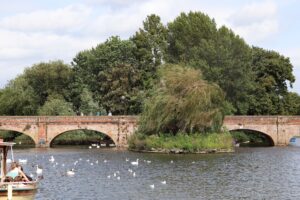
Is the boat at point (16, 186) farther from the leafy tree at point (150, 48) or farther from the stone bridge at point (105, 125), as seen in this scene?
the leafy tree at point (150, 48)

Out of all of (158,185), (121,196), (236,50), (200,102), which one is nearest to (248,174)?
(158,185)

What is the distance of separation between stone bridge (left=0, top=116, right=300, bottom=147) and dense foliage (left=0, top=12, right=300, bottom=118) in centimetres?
356

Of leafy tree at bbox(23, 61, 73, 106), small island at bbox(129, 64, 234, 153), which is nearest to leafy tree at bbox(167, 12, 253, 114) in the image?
small island at bbox(129, 64, 234, 153)

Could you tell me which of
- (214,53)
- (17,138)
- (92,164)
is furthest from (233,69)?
(92,164)

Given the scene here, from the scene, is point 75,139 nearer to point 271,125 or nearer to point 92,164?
point 271,125

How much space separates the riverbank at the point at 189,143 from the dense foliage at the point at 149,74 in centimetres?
1348

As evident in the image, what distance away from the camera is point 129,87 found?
85.3 metres

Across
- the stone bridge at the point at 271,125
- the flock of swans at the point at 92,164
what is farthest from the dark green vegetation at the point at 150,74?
the flock of swans at the point at 92,164

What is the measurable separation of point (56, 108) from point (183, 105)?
88.4 ft

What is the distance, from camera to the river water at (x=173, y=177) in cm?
3438

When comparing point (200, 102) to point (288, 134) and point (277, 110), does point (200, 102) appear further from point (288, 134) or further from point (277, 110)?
point (277, 110)

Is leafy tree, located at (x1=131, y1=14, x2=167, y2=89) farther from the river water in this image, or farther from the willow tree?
the river water

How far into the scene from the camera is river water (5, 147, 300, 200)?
34375 mm

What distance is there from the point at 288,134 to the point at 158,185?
40.5 metres
